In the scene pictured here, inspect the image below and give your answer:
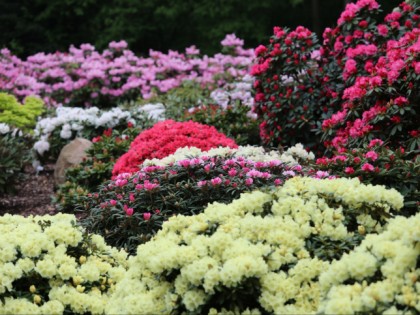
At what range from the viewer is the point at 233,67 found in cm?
1155

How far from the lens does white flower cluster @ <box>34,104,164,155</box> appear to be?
841 centimetres

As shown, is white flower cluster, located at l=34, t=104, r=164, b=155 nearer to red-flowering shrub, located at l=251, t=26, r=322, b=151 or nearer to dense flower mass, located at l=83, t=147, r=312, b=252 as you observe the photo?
red-flowering shrub, located at l=251, t=26, r=322, b=151

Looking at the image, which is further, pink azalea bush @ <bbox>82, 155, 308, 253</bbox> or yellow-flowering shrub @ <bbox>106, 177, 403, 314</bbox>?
pink azalea bush @ <bbox>82, 155, 308, 253</bbox>

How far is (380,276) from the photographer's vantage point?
2.83 m

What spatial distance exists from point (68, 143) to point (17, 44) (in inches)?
338

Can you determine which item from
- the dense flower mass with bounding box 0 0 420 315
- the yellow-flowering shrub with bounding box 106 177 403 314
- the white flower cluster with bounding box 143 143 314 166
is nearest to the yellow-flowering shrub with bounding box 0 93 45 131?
the dense flower mass with bounding box 0 0 420 315

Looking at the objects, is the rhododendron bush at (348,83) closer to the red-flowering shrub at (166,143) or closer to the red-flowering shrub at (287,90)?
the red-flowering shrub at (287,90)

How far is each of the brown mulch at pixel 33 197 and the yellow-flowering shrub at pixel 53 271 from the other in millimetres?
3278

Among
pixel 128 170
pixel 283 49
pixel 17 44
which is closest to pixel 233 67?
pixel 283 49

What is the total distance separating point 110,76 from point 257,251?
886cm

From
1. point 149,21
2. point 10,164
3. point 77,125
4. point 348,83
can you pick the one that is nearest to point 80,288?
point 348,83

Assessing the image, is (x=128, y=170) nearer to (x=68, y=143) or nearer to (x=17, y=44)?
(x=68, y=143)

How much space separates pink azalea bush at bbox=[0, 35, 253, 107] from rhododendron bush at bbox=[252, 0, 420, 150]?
3.69m

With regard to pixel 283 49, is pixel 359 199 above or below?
below
